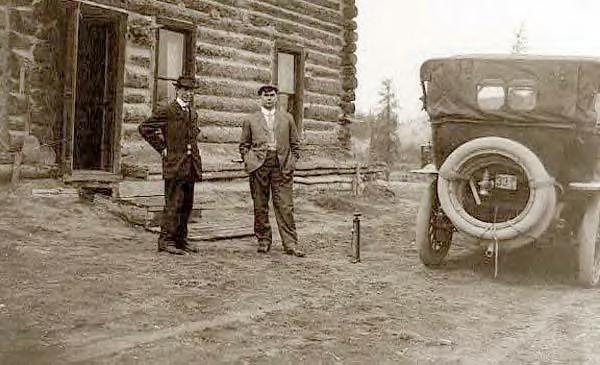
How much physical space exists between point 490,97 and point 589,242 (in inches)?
75.7

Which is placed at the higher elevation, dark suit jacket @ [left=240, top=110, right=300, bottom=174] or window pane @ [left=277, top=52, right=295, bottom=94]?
window pane @ [left=277, top=52, right=295, bottom=94]

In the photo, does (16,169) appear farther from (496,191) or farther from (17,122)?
(496,191)

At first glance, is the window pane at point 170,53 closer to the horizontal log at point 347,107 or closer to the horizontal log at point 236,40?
the horizontal log at point 236,40

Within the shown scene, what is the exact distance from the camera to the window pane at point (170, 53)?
11766 millimetres

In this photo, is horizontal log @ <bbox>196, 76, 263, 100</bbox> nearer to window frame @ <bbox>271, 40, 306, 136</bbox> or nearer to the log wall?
the log wall

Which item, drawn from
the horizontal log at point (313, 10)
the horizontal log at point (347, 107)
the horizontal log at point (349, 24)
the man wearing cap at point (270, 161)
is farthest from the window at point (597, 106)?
the horizontal log at point (349, 24)

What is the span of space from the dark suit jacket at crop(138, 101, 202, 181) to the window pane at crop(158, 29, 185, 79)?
380 centimetres

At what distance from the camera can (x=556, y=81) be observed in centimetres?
746

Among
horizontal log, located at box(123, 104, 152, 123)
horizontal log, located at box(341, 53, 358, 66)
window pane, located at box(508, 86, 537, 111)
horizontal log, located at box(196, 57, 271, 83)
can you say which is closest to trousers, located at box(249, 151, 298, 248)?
window pane, located at box(508, 86, 537, 111)

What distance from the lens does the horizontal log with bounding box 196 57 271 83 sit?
12.5 meters

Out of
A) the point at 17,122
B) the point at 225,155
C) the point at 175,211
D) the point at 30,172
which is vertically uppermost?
the point at 17,122

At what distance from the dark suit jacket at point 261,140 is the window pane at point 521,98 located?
103 inches

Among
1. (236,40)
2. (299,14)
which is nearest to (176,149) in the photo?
(236,40)

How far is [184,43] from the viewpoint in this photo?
1223 cm
